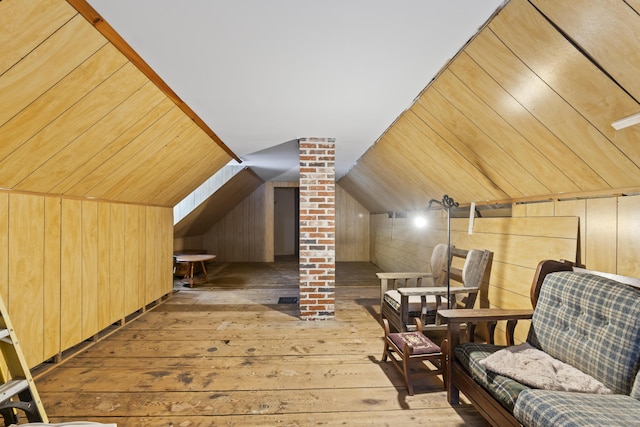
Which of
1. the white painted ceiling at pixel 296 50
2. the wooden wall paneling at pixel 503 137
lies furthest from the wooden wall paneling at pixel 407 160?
the wooden wall paneling at pixel 503 137

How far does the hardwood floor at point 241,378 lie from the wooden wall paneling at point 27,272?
1.15 feet

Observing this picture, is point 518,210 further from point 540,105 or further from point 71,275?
point 71,275

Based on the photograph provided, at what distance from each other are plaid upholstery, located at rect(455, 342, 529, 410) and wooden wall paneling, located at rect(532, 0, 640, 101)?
4.71 ft

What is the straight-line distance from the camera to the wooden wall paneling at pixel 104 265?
3145 millimetres

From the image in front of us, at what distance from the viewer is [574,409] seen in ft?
4.22

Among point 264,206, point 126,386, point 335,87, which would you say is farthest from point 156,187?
point 264,206

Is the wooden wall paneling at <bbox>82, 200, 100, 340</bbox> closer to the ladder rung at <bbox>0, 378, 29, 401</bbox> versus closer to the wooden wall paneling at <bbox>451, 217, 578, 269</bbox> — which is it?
the ladder rung at <bbox>0, 378, 29, 401</bbox>

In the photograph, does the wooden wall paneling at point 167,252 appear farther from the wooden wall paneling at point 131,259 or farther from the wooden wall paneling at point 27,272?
the wooden wall paneling at point 27,272

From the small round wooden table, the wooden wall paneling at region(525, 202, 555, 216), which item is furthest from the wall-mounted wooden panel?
the wooden wall paneling at region(525, 202, 555, 216)

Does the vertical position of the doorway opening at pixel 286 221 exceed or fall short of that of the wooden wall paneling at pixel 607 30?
it falls short

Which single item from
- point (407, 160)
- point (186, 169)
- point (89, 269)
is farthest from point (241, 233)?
point (407, 160)

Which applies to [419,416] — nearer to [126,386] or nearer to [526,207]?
[526,207]

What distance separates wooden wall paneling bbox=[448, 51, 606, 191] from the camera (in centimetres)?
191

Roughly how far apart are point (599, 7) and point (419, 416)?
2.22 metres
